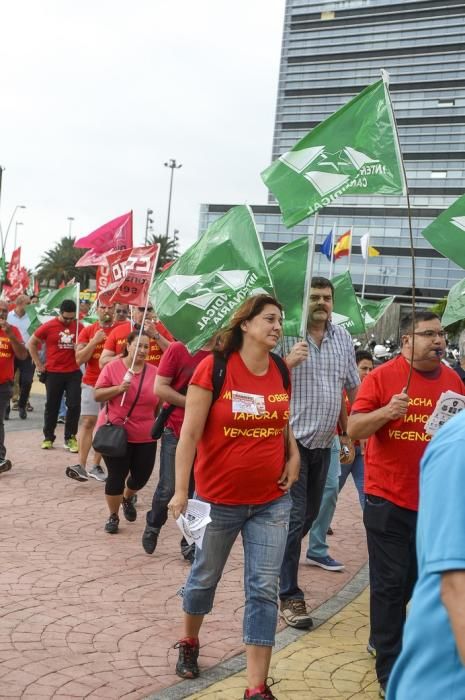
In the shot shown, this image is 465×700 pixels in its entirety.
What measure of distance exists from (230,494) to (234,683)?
0.95 meters

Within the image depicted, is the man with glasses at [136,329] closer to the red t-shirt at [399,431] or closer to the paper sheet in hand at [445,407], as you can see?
the red t-shirt at [399,431]

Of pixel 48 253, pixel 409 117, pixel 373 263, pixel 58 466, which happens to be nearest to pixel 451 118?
pixel 409 117

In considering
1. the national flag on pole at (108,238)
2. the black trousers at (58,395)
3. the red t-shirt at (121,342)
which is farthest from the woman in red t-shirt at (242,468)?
the national flag on pole at (108,238)

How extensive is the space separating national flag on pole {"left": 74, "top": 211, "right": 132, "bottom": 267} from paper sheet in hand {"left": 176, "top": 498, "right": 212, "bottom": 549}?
26.8 feet

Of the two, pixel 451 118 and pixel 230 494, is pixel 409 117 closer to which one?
pixel 451 118

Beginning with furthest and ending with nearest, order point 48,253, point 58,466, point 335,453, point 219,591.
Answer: point 48,253, point 58,466, point 335,453, point 219,591

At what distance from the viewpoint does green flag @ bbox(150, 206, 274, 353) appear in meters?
5.09

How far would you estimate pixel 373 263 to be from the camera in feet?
339

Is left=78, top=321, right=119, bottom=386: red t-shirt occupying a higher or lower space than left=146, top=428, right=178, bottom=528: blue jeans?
higher

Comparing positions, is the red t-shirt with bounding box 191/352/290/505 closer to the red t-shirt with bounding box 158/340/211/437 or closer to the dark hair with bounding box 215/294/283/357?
the dark hair with bounding box 215/294/283/357

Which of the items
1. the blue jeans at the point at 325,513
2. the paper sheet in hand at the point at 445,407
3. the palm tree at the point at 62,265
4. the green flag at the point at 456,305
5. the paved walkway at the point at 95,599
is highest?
the palm tree at the point at 62,265

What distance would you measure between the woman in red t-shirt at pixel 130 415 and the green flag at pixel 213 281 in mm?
1735

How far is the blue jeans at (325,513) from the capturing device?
628cm

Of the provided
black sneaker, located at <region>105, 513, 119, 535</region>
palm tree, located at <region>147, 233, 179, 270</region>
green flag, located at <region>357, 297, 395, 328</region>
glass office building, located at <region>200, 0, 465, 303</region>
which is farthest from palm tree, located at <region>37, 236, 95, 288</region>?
black sneaker, located at <region>105, 513, 119, 535</region>
